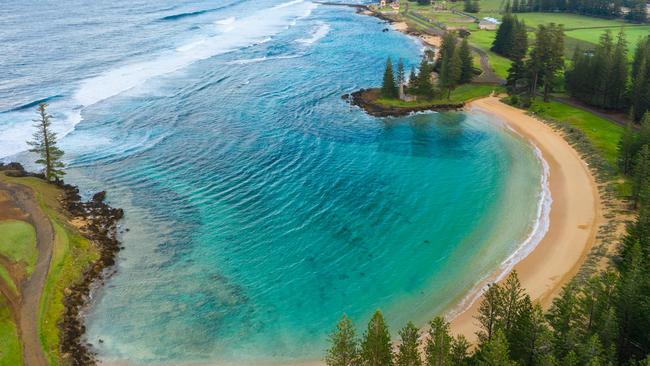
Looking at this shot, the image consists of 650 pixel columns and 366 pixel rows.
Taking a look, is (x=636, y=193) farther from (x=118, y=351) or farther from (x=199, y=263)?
(x=118, y=351)

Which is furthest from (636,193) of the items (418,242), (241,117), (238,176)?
(241,117)

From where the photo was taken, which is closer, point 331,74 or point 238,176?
point 238,176

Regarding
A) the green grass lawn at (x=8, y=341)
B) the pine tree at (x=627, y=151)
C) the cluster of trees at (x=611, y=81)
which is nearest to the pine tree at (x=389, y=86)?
the cluster of trees at (x=611, y=81)

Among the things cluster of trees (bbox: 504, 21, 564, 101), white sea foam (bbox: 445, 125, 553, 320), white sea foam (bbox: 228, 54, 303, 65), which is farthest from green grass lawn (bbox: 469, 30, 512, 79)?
white sea foam (bbox: 445, 125, 553, 320)

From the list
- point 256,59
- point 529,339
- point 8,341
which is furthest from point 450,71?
point 8,341

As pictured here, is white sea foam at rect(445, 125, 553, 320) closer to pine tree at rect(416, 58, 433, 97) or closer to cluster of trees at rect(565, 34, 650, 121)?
cluster of trees at rect(565, 34, 650, 121)

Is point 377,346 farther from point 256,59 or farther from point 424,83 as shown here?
point 256,59

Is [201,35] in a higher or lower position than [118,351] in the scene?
higher
